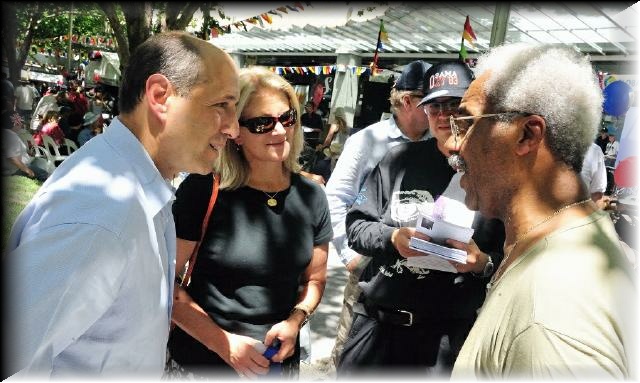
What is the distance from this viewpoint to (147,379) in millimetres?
1434

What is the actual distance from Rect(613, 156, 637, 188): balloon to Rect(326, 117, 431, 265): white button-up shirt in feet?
9.20

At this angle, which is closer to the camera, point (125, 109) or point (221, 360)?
point (125, 109)

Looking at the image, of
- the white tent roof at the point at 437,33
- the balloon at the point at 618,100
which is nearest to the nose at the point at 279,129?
the white tent roof at the point at 437,33

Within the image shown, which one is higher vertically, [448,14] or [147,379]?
[448,14]

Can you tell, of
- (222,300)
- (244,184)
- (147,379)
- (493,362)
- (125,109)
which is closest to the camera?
(493,362)

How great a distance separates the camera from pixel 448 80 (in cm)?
257

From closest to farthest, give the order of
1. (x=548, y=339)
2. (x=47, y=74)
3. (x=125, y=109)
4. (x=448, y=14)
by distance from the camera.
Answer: (x=548, y=339) → (x=125, y=109) → (x=448, y=14) → (x=47, y=74)

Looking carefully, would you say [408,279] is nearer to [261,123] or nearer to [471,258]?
[471,258]

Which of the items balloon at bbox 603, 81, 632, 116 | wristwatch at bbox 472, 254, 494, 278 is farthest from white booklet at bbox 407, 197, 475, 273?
balloon at bbox 603, 81, 632, 116

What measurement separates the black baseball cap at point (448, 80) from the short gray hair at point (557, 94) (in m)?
1.14

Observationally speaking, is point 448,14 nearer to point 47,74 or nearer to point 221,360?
point 221,360

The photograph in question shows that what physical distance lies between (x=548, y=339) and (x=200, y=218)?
4.85ft

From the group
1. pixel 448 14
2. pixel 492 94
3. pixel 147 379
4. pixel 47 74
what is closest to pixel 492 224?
pixel 492 94

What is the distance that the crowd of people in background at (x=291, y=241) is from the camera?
1096 mm
